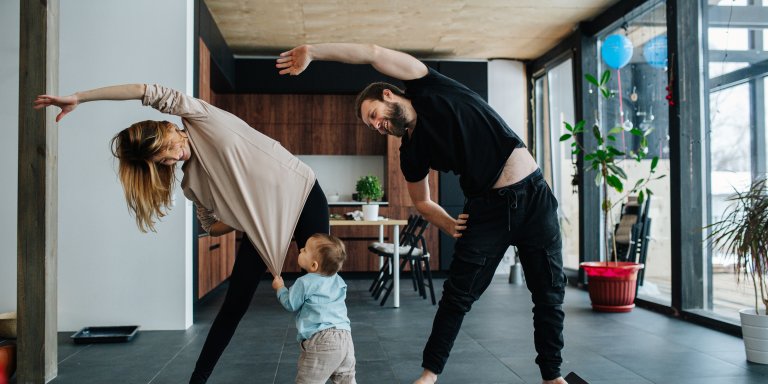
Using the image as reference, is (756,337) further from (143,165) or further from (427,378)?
(143,165)

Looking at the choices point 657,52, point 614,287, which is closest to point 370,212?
point 614,287

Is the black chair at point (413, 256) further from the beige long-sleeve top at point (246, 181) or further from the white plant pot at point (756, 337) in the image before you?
the beige long-sleeve top at point (246, 181)

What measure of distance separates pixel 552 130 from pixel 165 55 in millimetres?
4847

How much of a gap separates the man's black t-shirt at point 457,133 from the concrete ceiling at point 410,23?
3.62 metres

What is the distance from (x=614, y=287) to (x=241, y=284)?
3588mm

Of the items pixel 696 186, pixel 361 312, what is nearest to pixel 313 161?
pixel 361 312

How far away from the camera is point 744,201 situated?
3754 mm

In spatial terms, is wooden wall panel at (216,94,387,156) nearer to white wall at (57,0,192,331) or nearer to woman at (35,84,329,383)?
white wall at (57,0,192,331)

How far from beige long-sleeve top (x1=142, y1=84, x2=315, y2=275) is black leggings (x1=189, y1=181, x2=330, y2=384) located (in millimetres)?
52

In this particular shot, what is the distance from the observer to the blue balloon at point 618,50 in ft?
17.2

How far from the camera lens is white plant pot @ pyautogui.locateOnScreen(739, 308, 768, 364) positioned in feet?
11.1

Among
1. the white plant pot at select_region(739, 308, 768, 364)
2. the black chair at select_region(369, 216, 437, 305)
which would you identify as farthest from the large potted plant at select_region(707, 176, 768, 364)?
the black chair at select_region(369, 216, 437, 305)

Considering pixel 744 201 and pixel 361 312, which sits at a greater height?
pixel 744 201

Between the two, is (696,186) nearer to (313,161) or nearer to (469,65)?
(469,65)
